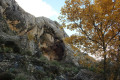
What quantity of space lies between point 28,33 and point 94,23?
9382 mm

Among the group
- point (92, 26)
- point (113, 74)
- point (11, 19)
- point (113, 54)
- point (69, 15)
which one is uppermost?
point (11, 19)

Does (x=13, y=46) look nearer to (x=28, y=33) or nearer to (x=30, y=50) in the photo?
(x=30, y=50)

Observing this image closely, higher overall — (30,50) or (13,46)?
(13,46)

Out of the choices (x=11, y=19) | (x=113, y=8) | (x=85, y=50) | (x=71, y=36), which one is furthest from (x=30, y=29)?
(x=113, y=8)

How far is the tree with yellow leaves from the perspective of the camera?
721 centimetres

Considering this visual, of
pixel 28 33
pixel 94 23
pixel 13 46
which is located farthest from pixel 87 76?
pixel 28 33

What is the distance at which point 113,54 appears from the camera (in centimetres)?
731

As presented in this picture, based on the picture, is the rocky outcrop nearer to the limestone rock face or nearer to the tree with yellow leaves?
the tree with yellow leaves


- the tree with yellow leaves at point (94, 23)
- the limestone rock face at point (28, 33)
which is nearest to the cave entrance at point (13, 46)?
the limestone rock face at point (28, 33)

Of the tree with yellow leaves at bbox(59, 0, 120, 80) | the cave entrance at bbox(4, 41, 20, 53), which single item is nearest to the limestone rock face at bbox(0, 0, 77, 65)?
the cave entrance at bbox(4, 41, 20, 53)

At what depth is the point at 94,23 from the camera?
767cm

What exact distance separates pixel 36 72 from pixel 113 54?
5.17 meters

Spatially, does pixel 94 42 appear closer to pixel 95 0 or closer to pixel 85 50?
pixel 85 50

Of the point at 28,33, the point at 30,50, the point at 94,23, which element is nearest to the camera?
the point at 94,23
